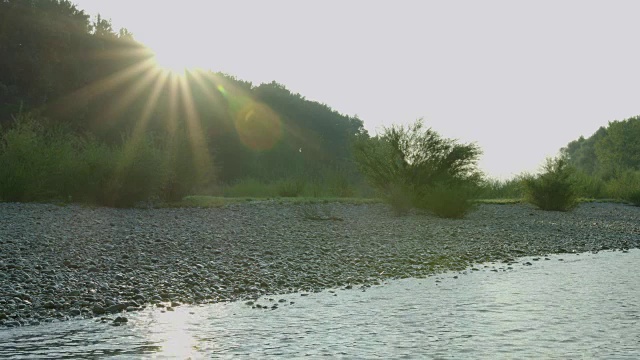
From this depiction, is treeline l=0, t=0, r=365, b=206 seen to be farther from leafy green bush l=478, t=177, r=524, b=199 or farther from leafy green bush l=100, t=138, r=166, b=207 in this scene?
leafy green bush l=478, t=177, r=524, b=199

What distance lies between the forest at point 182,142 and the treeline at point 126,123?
1.8 inches

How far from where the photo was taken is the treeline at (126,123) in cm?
1449

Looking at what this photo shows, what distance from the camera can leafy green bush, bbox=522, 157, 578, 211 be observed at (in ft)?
61.2

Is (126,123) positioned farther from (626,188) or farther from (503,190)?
(626,188)

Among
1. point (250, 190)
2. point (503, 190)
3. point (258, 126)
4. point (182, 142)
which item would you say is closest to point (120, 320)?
point (182, 142)

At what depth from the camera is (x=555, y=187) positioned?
18.7m

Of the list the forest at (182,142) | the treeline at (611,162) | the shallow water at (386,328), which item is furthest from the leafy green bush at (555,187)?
the shallow water at (386,328)

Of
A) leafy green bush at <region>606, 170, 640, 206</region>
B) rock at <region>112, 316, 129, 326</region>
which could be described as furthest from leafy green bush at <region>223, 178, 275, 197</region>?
rock at <region>112, 316, 129, 326</region>

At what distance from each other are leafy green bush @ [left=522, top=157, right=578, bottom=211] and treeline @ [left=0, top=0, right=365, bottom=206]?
19.8 feet

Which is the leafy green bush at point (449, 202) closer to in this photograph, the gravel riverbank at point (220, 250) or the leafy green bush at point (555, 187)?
the gravel riverbank at point (220, 250)

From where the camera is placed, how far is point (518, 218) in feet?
50.1

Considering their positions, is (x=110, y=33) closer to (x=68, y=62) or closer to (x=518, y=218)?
(x=68, y=62)

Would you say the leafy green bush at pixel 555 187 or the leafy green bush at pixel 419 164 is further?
the leafy green bush at pixel 555 187

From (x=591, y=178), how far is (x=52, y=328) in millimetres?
27026
